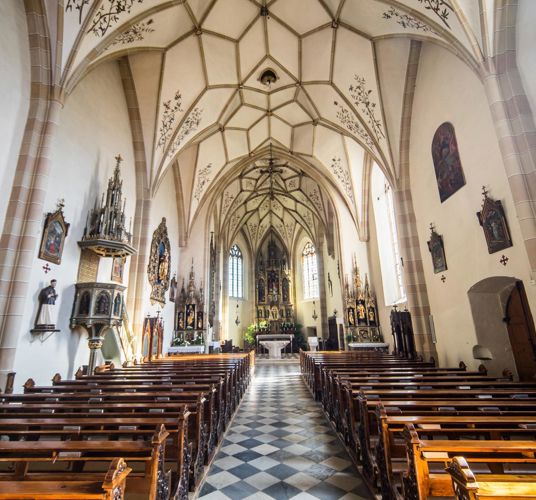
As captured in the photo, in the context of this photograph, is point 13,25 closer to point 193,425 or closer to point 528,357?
point 193,425

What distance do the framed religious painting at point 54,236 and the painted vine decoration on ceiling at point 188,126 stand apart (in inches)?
218

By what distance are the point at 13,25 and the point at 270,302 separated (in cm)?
2308

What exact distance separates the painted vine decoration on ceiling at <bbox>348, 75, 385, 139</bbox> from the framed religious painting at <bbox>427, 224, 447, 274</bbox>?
12.9ft

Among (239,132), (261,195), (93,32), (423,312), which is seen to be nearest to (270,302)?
(261,195)

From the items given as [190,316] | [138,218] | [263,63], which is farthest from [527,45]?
[190,316]

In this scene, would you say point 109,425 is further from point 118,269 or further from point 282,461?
point 118,269

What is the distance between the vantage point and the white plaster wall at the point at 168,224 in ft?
40.4

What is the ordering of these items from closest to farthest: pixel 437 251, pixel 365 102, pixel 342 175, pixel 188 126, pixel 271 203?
pixel 437 251 → pixel 365 102 → pixel 188 126 → pixel 342 175 → pixel 271 203

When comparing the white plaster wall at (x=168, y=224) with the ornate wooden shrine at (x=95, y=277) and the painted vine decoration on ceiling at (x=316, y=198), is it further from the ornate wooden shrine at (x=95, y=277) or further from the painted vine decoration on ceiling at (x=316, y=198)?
the painted vine decoration on ceiling at (x=316, y=198)

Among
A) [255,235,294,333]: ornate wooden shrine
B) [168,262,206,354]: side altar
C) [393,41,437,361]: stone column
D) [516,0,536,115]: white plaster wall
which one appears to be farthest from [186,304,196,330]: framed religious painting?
[516,0,536,115]: white plaster wall

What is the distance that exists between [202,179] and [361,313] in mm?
10247

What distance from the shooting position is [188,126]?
→ 11.8 m

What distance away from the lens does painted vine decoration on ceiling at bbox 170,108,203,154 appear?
1152 cm

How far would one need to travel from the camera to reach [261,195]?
2231cm
